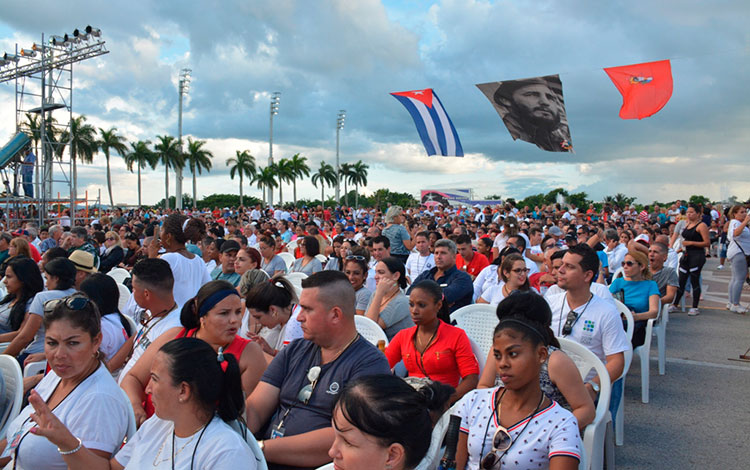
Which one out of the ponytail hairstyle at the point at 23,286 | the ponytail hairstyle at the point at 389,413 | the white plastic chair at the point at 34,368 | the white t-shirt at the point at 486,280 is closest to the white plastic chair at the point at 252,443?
the ponytail hairstyle at the point at 389,413

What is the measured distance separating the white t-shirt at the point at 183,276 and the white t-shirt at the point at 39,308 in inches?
35.6

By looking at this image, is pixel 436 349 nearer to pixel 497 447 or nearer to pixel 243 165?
pixel 497 447

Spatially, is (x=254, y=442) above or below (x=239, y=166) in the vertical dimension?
below

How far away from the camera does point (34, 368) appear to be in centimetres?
425

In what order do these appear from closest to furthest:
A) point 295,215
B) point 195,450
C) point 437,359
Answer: point 195,450, point 437,359, point 295,215

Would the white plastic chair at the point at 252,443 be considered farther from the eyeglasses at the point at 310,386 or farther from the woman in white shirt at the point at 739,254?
the woman in white shirt at the point at 739,254

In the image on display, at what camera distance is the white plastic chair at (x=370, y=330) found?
173 inches

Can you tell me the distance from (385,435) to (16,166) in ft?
93.0

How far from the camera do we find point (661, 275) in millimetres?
6949

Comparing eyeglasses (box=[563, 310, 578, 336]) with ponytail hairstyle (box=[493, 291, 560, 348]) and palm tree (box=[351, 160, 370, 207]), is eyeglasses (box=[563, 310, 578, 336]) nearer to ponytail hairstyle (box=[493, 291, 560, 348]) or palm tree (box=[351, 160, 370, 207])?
ponytail hairstyle (box=[493, 291, 560, 348])

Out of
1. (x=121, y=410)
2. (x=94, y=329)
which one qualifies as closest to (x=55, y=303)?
(x=94, y=329)

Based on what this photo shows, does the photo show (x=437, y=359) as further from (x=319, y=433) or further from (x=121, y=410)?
(x=121, y=410)

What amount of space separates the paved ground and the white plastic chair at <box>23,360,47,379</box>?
15.3 ft

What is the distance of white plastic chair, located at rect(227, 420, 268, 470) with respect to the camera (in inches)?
86.3
